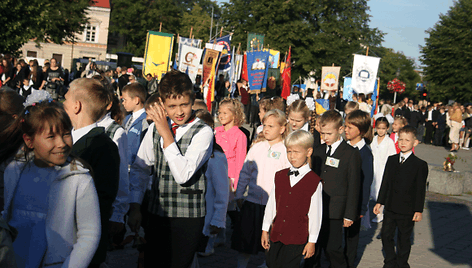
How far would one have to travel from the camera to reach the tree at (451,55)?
4275cm

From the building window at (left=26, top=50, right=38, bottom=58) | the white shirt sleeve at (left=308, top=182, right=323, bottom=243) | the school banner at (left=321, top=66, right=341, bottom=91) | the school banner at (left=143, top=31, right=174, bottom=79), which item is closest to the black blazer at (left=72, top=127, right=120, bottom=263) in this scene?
the white shirt sleeve at (left=308, top=182, right=323, bottom=243)

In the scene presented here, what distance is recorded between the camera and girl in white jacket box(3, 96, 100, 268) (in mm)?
2307

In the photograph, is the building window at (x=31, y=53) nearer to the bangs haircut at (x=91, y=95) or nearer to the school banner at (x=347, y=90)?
the school banner at (x=347, y=90)

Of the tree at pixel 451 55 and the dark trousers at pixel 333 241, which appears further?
the tree at pixel 451 55

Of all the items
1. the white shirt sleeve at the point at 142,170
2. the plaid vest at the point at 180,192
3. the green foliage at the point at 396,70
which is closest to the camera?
A: the plaid vest at the point at 180,192

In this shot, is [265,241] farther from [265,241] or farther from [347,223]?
[347,223]

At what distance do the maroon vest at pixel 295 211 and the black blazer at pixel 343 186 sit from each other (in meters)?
0.93

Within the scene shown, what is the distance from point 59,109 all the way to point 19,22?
29129 mm

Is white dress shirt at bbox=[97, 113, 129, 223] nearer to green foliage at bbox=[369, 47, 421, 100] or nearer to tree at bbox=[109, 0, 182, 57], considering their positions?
tree at bbox=[109, 0, 182, 57]

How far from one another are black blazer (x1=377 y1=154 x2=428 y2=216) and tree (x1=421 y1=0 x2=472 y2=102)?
4016 cm

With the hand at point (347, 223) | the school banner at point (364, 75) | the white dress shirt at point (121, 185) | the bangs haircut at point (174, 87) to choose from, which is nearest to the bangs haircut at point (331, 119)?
the hand at point (347, 223)

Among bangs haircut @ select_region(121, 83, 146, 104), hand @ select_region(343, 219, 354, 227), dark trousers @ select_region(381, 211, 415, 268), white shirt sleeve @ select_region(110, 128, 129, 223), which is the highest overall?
bangs haircut @ select_region(121, 83, 146, 104)

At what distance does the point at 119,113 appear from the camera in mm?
4844

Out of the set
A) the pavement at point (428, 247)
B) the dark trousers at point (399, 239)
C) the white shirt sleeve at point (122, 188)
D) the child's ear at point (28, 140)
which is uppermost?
the child's ear at point (28, 140)
